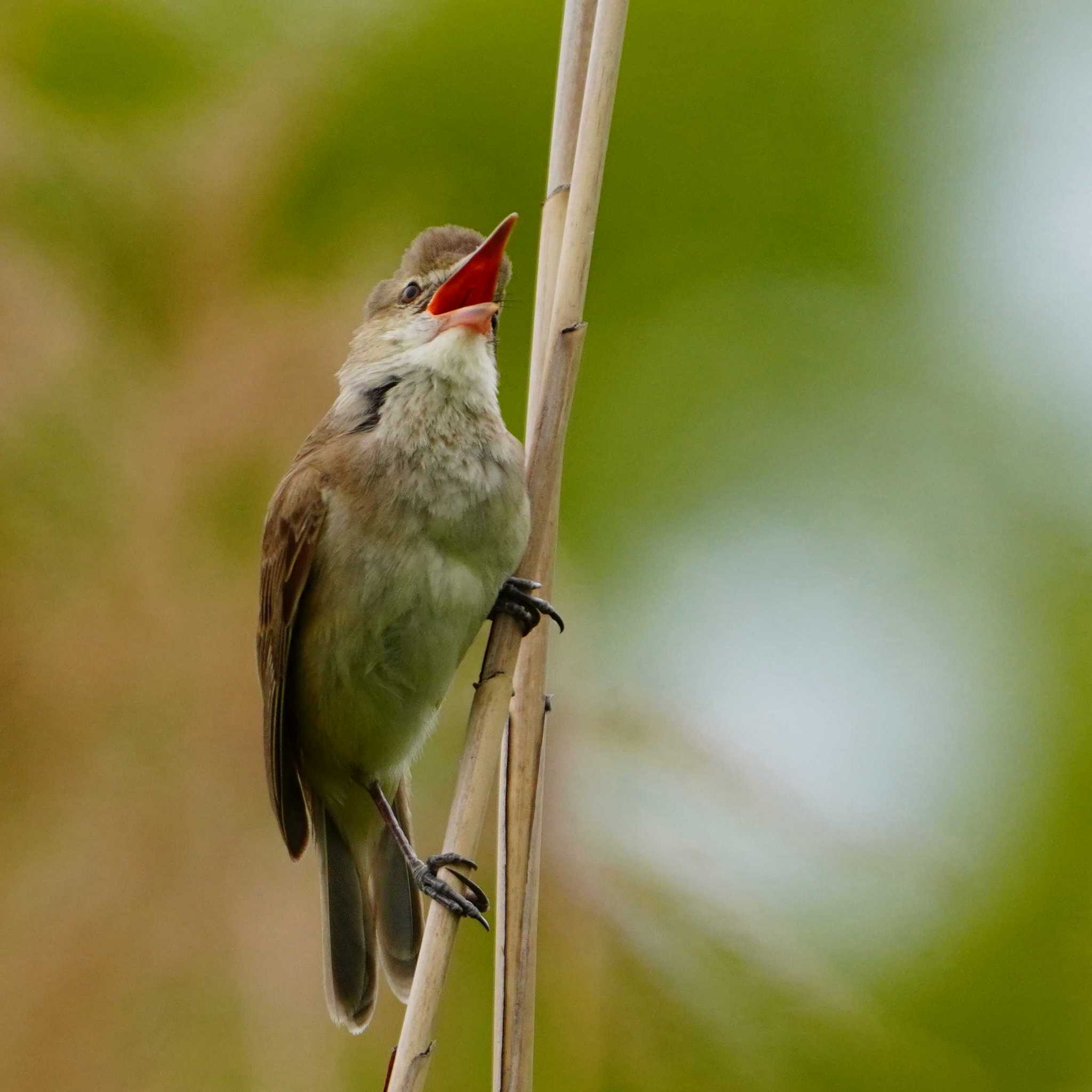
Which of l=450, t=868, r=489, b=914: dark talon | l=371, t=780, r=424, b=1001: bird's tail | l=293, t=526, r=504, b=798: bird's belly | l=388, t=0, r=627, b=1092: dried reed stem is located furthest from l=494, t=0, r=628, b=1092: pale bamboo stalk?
l=371, t=780, r=424, b=1001: bird's tail

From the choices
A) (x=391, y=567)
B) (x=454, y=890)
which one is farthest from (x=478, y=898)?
(x=391, y=567)

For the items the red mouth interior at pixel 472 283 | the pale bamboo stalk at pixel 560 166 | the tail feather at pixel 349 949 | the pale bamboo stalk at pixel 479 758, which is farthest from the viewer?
the tail feather at pixel 349 949

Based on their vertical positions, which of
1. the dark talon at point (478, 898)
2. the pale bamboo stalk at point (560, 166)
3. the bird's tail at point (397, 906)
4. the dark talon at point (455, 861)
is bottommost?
the dark talon at point (455, 861)

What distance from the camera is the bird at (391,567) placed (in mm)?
2209

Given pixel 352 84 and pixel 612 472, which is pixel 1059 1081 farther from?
pixel 352 84

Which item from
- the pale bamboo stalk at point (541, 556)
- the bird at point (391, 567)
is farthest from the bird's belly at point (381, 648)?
the pale bamboo stalk at point (541, 556)

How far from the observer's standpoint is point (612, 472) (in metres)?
3.02

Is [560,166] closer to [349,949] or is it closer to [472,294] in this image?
[472,294]

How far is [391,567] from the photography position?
2.23 meters

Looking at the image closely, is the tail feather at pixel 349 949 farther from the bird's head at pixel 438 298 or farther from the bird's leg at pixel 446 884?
the bird's head at pixel 438 298

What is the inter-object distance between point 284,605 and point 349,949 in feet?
2.25

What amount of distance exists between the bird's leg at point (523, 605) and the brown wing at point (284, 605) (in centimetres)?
36

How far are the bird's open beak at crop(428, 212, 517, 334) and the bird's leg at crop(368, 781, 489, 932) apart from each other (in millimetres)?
862

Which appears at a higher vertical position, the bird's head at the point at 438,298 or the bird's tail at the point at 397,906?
the bird's head at the point at 438,298
